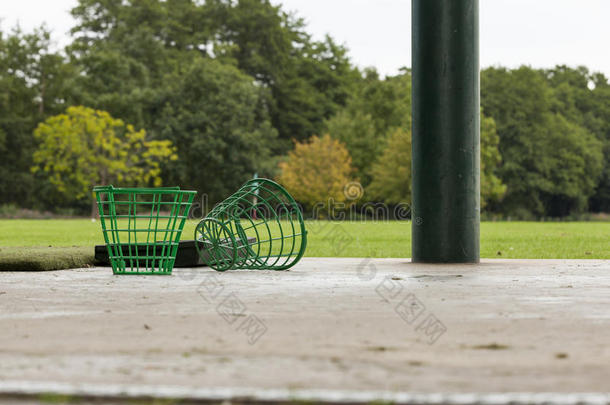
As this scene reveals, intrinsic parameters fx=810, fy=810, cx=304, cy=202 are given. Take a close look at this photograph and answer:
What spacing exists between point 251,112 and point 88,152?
12.1 metres

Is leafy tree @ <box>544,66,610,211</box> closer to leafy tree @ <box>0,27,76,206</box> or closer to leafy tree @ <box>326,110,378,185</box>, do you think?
leafy tree @ <box>326,110,378,185</box>

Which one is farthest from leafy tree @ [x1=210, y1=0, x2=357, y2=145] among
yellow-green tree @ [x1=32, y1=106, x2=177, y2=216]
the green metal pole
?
the green metal pole

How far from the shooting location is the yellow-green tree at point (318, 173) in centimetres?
5653

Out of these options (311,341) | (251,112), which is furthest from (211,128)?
(311,341)

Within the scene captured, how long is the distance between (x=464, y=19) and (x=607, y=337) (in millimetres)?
6602

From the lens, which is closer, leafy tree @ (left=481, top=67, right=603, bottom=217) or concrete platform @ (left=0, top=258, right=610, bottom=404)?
concrete platform @ (left=0, top=258, right=610, bottom=404)

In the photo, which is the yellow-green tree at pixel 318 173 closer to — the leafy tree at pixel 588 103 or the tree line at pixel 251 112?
the tree line at pixel 251 112

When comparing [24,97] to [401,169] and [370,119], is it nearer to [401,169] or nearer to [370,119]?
[370,119]

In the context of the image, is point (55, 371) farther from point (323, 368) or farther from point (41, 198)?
point (41, 198)

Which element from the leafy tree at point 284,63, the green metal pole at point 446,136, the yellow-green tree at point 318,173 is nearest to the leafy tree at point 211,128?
the yellow-green tree at point 318,173

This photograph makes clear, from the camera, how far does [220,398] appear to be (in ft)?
8.61

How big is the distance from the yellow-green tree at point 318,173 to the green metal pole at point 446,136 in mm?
46120

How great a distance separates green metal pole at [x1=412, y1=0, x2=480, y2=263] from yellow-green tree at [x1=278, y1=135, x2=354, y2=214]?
151 feet

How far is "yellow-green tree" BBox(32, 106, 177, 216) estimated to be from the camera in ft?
167
